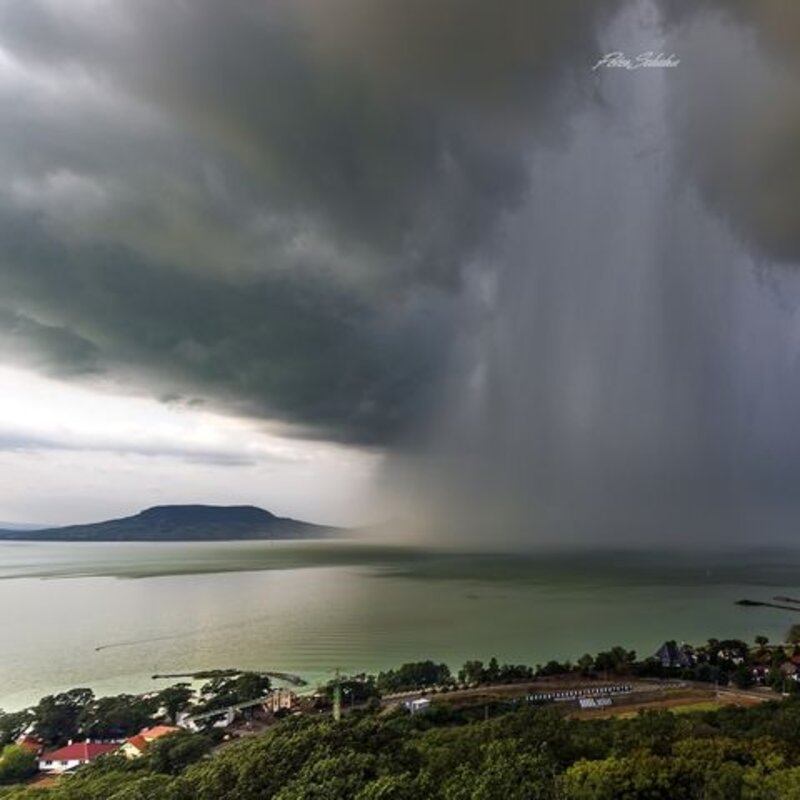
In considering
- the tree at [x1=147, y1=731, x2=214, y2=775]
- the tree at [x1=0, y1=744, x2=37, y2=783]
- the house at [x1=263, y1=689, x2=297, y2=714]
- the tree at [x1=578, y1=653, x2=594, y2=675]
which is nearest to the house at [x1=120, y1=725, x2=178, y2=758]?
the tree at [x1=147, y1=731, x2=214, y2=775]

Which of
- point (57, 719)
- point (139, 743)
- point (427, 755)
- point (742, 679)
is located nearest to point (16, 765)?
point (139, 743)

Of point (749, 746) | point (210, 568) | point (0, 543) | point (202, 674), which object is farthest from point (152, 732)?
point (0, 543)

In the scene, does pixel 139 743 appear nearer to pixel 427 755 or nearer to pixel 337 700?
pixel 337 700

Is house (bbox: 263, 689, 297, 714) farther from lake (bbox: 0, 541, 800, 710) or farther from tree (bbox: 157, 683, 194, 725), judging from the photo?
lake (bbox: 0, 541, 800, 710)

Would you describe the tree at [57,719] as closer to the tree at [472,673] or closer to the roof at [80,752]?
the roof at [80,752]

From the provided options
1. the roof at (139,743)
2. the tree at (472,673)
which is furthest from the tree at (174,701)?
the tree at (472,673)

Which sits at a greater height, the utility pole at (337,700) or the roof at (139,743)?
the utility pole at (337,700)
